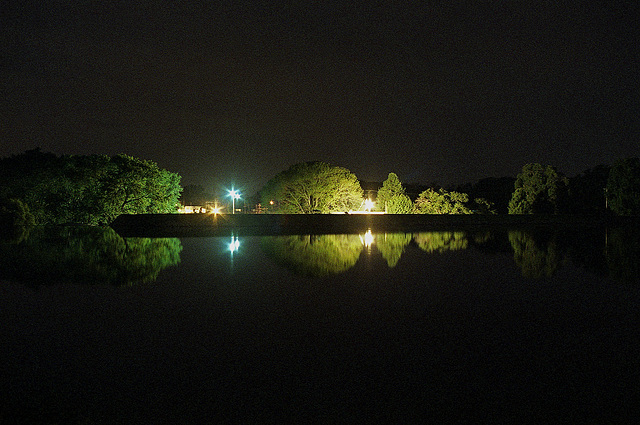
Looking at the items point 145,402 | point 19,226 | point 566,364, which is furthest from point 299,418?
point 19,226

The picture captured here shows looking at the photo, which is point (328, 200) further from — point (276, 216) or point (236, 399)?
point (236, 399)

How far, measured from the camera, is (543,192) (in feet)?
155

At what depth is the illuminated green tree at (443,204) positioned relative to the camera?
154 feet

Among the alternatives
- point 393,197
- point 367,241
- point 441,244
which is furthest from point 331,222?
point 441,244

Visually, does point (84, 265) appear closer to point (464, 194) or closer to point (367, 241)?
point (367, 241)

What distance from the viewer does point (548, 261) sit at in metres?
11.8

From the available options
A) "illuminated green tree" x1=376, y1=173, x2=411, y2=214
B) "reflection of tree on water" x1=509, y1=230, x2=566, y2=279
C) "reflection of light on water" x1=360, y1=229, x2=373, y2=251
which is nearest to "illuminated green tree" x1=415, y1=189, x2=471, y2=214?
"illuminated green tree" x1=376, y1=173, x2=411, y2=214

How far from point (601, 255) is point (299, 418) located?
13512 millimetres

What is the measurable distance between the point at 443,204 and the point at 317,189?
1436 cm

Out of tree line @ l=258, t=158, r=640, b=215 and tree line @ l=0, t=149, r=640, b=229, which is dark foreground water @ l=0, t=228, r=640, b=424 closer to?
tree line @ l=0, t=149, r=640, b=229

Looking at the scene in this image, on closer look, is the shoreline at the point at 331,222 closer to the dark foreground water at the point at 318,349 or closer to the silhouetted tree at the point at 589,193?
the silhouetted tree at the point at 589,193

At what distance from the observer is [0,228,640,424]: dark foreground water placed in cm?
329

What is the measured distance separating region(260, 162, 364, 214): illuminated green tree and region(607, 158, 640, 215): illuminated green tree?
28.2 m

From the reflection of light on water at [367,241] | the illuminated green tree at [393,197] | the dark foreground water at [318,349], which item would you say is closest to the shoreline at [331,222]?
the reflection of light on water at [367,241]
